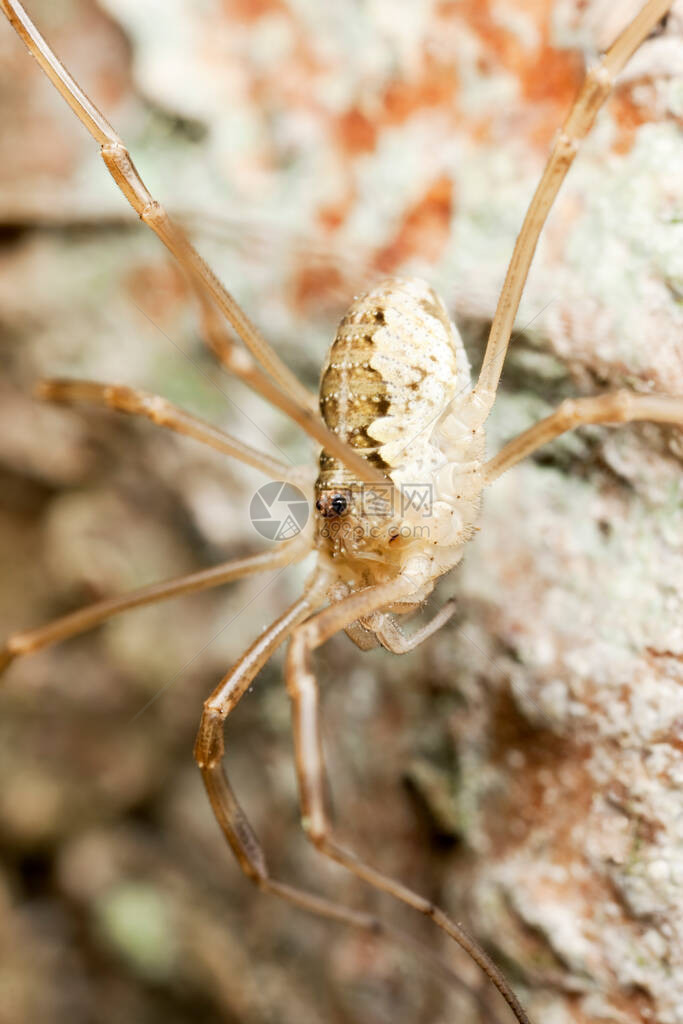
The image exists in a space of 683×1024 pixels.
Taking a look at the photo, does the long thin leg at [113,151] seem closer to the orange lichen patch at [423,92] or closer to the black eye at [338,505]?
the black eye at [338,505]

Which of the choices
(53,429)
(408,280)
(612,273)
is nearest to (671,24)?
(612,273)

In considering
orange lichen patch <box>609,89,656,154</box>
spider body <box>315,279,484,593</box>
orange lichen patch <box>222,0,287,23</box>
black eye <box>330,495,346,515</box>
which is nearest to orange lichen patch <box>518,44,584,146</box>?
orange lichen patch <box>609,89,656,154</box>

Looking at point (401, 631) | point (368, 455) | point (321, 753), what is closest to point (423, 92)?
point (368, 455)

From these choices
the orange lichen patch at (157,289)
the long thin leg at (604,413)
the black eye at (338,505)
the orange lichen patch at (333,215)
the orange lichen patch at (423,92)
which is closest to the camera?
the long thin leg at (604,413)

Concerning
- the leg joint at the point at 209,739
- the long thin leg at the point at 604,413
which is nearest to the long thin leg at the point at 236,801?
the leg joint at the point at 209,739

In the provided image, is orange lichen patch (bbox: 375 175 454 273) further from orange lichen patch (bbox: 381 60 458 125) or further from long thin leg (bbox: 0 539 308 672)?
long thin leg (bbox: 0 539 308 672)

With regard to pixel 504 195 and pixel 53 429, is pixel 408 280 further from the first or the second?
pixel 53 429
